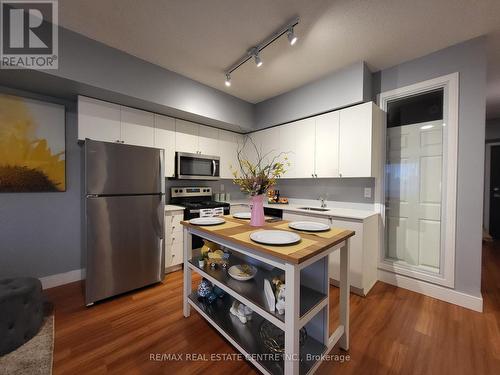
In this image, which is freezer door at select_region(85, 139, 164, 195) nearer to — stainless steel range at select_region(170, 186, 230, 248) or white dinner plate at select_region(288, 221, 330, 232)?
stainless steel range at select_region(170, 186, 230, 248)

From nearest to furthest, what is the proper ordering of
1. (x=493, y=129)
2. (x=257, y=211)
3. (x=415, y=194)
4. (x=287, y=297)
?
(x=287, y=297), (x=257, y=211), (x=415, y=194), (x=493, y=129)

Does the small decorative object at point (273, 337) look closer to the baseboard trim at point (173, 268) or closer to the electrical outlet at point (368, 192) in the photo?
the baseboard trim at point (173, 268)

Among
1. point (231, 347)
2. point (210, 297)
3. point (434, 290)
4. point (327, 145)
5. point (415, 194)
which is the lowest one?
point (231, 347)

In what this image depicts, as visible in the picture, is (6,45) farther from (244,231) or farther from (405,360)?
(405,360)

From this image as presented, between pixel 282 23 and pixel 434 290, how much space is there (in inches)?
121

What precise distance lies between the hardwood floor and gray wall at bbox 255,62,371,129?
7.47ft

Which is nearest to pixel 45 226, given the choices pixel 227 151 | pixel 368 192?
pixel 227 151

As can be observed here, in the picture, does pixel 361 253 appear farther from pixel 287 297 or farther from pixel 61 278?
pixel 61 278

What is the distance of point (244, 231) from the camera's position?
1459 millimetres

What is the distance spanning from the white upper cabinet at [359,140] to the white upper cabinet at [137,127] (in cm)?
248

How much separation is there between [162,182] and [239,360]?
191 cm

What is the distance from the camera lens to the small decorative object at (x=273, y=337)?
134 centimetres

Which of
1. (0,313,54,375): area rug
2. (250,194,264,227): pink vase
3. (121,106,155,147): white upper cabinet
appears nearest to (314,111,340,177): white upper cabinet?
(250,194,264,227): pink vase

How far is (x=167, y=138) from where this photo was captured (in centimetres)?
289
